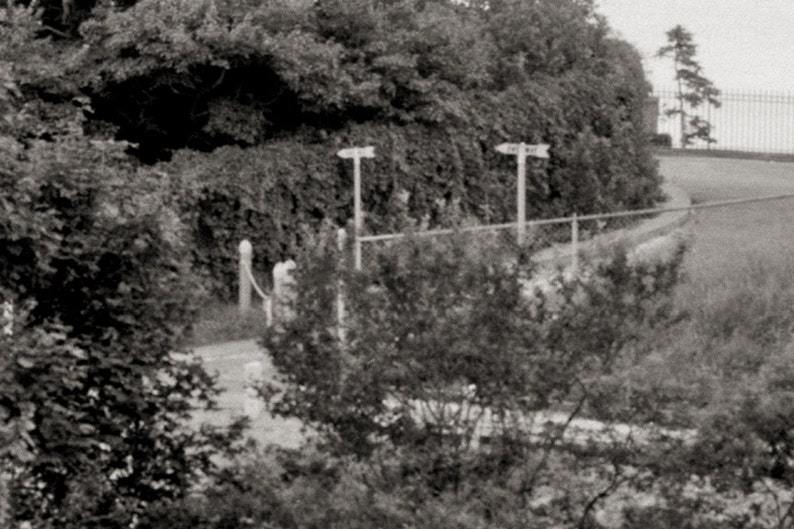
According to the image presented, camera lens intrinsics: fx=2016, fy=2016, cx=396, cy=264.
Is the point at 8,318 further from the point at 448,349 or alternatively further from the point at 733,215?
the point at 733,215

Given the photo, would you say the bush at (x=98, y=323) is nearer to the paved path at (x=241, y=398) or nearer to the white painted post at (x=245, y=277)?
the paved path at (x=241, y=398)

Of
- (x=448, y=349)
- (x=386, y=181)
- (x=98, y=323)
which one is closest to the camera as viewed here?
(x=448, y=349)

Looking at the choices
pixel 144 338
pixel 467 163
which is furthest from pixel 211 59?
pixel 144 338

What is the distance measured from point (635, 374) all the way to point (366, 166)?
54.5ft

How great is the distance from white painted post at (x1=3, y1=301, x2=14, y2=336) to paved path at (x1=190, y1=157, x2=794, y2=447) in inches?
50.9

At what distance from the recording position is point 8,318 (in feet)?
32.7

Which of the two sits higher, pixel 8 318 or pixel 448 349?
pixel 8 318

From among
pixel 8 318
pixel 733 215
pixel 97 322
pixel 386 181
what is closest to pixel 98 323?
pixel 97 322

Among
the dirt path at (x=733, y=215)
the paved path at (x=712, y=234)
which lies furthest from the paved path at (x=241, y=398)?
the dirt path at (x=733, y=215)

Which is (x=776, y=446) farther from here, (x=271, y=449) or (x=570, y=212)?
(x=570, y=212)

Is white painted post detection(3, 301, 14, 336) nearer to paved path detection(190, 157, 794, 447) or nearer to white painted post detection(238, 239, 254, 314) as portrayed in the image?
paved path detection(190, 157, 794, 447)

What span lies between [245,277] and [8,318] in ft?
43.8

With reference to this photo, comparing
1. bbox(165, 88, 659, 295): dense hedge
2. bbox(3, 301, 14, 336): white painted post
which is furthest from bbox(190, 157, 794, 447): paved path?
bbox(165, 88, 659, 295): dense hedge

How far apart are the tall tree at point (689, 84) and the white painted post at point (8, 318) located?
29.5m
